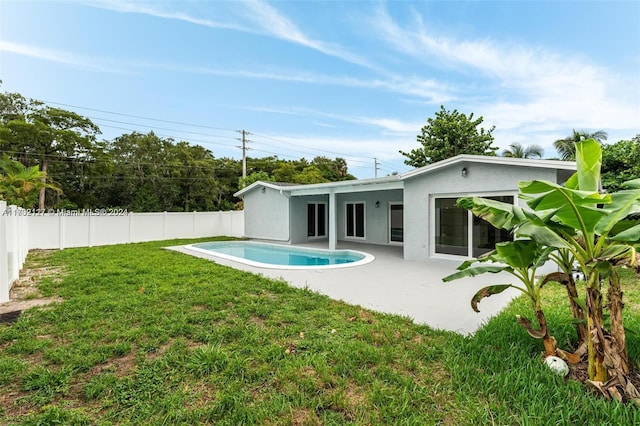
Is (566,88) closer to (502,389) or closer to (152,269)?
(502,389)

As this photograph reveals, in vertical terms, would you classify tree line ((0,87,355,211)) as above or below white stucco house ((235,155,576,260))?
above

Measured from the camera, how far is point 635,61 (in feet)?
48.0

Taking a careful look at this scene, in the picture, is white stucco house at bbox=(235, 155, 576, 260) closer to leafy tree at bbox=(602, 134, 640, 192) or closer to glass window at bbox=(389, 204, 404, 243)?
glass window at bbox=(389, 204, 404, 243)

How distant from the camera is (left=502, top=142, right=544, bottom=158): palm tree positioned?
3281cm

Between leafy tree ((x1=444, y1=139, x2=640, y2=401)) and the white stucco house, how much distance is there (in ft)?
A: 20.5

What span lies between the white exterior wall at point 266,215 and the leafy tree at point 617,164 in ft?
51.3

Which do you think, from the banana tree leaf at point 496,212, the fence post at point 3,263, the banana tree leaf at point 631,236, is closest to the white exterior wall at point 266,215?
the fence post at point 3,263

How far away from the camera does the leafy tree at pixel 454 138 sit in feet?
97.3

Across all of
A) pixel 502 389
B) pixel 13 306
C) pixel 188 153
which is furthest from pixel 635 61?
pixel 188 153

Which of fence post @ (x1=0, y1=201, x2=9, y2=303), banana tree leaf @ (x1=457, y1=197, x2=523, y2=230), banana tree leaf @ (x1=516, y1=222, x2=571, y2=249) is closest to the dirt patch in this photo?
fence post @ (x1=0, y1=201, x2=9, y2=303)

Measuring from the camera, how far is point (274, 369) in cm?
390

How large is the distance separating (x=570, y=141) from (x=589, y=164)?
3109 cm

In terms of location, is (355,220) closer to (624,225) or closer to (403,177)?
(403,177)

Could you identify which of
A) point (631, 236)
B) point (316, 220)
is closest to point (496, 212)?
point (631, 236)
